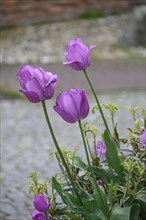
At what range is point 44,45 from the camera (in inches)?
448

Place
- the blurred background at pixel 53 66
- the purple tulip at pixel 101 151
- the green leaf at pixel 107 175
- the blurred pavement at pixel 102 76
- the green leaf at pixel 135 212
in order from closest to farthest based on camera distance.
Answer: the green leaf at pixel 135 212, the green leaf at pixel 107 175, the purple tulip at pixel 101 151, the blurred background at pixel 53 66, the blurred pavement at pixel 102 76

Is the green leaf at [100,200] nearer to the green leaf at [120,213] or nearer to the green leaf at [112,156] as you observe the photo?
the green leaf at [120,213]

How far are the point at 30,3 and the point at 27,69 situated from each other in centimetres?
1136

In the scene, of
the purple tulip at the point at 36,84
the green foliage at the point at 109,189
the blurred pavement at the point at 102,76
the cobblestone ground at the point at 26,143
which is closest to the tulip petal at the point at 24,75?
the purple tulip at the point at 36,84

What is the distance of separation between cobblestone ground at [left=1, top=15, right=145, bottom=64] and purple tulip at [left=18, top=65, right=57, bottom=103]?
8136mm

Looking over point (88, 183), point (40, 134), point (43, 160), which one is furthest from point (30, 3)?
point (88, 183)

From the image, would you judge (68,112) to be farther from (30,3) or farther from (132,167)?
(30,3)

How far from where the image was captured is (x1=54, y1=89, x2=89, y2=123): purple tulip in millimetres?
2086

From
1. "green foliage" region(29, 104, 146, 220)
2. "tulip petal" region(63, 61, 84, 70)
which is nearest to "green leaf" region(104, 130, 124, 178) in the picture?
"green foliage" region(29, 104, 146, 220)

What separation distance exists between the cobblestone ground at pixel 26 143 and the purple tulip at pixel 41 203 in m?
1.70

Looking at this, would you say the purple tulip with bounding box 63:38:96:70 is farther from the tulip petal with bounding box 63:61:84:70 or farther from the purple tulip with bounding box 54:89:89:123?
the purple tulip with bounding box 54:89:89:123

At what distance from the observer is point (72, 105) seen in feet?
6.87

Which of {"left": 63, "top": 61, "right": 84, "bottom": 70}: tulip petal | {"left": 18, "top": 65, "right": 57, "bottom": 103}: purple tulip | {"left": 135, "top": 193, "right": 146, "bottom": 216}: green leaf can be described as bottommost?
{"left": 135, "top": 193, "right": 146, "bottom": 216}: green leaf

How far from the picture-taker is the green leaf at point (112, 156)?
2.29 meters
